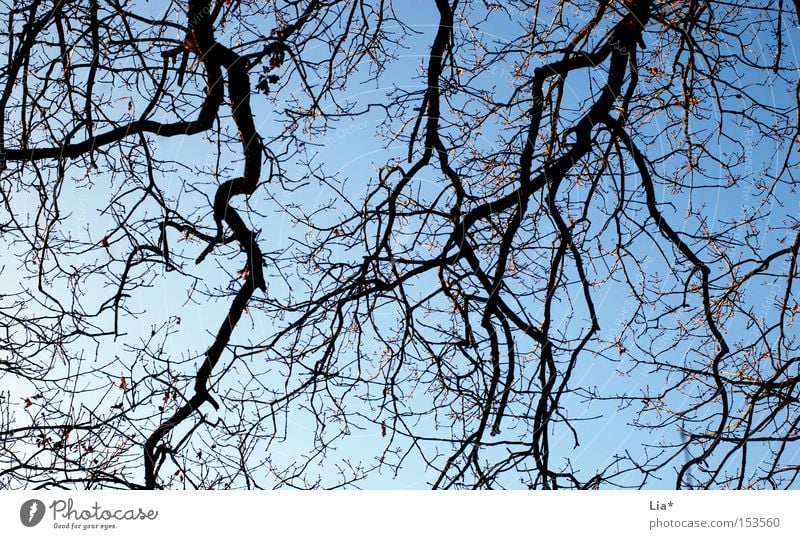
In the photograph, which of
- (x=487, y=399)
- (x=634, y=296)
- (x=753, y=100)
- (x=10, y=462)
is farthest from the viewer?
(x=753, y=100)

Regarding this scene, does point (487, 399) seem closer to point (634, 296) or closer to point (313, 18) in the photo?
point (634, 296)

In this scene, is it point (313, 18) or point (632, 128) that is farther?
point (632, 128)

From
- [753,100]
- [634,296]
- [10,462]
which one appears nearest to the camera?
[10,462]

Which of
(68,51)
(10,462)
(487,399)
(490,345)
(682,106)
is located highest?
(682,106)

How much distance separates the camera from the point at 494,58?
163 inches

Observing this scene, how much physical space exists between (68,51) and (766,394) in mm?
4003

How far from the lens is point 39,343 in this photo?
142 inches

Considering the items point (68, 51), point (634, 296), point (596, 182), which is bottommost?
point (634, 296)

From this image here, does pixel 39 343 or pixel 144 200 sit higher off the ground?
pixel 144 200

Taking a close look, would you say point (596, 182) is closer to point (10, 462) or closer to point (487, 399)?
point (487, 399)

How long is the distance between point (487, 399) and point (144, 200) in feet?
6.68

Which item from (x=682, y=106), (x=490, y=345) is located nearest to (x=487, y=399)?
(x=490, y=345)

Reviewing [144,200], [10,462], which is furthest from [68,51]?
[10,462]

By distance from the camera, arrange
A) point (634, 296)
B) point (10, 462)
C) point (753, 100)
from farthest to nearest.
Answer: point (753, 100) < point (634, 296) < point (10, 462)
